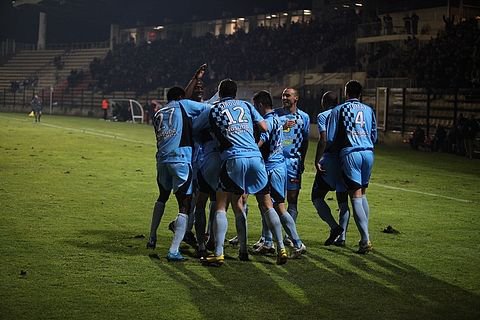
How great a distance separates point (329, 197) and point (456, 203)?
2.38m

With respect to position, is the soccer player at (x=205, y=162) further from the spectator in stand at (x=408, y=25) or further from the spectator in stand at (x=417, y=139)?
the spectator in stand at (x=408, y=25)

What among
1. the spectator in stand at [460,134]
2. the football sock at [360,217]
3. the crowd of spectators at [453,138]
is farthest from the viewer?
the spectator in stand at [460,134]

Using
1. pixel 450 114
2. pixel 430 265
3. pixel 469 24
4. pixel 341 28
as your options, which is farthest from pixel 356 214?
pixel 341 28

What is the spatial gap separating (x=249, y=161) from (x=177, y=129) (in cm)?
103

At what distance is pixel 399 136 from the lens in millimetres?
31656

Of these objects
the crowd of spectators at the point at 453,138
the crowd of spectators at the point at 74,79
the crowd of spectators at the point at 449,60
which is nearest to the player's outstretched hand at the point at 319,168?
the crowd of spectators at the point at 453,138

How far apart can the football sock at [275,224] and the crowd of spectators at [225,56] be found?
1392 inches

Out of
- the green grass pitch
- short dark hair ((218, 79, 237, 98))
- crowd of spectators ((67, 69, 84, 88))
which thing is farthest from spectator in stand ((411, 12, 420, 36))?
crowd of spectators ((67, 69, 84, 88))

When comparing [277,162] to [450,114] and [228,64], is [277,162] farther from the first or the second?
Answer: [228,64]

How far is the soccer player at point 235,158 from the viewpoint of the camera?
789 centimetres

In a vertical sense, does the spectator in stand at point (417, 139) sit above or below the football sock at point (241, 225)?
above

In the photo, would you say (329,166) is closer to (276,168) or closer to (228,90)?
(276,168)

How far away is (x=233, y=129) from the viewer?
7891 millimetres

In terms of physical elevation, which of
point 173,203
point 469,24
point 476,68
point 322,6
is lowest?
point 173,203
